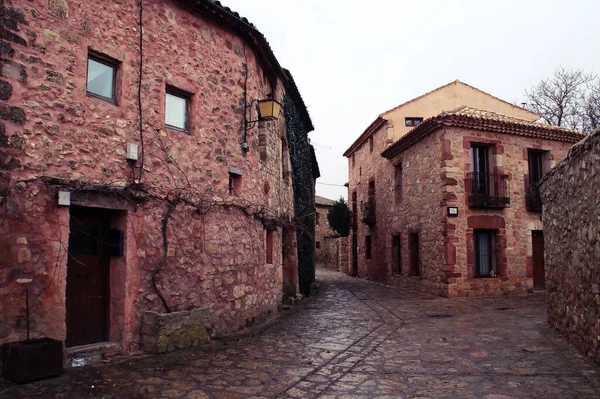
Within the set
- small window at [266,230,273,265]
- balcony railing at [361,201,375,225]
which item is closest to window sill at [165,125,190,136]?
small window at [266,230,273,265]

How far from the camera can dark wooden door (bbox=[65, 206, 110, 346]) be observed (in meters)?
5.82

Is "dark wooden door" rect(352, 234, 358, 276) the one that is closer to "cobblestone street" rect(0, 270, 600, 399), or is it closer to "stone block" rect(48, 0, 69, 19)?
"cobblestone street" rect(0, 270, 600, 399)

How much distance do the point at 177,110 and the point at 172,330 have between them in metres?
3.28

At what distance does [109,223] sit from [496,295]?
11424 millimetres

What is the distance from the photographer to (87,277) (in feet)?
19.8

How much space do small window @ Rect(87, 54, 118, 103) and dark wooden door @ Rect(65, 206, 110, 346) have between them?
5.05 feet

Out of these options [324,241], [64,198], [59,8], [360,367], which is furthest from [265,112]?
[324,241]

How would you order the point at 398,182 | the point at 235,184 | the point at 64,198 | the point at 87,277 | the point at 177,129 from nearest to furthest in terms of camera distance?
the point at 64,198, the point at 87,277, the point at 177,129, the point at 235,184, the point at 398,182

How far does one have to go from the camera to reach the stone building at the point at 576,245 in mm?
5551

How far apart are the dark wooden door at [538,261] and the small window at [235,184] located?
10.6m

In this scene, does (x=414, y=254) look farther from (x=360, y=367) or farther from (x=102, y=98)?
(x=102, y=98)

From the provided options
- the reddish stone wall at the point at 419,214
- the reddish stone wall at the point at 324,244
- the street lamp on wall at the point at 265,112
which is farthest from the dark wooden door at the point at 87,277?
the reddish stone wall at the point at 324,244

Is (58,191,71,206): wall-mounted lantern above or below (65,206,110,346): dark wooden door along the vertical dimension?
above

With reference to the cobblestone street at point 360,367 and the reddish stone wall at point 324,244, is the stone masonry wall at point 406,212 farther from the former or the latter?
the reddish stone wall at point 324,244
